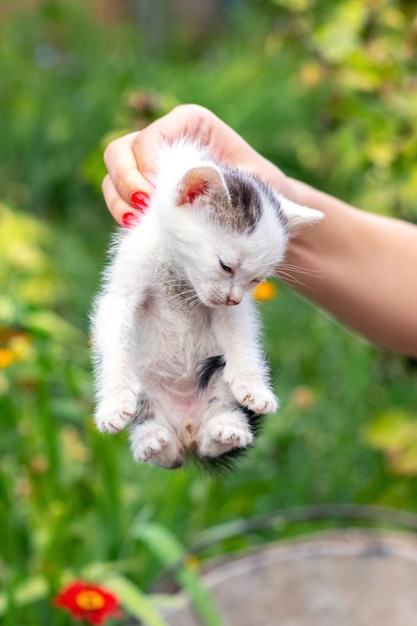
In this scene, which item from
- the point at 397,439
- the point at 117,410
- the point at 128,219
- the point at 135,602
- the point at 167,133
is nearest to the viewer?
the point at 117,410

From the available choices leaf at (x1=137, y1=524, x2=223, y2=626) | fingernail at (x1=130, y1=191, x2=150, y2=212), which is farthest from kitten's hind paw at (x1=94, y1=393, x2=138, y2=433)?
leaf at (x1=137, y1=524, x2=223, y2=626)

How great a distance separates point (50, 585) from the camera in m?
2.31

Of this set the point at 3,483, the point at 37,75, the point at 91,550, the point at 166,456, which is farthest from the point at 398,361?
the point at 37,75

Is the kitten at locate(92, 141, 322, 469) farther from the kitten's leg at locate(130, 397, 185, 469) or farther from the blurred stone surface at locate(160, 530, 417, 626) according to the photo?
the blurred stone surface at locate(160, 530, 417, 626)

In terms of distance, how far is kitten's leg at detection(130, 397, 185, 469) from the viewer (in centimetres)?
113

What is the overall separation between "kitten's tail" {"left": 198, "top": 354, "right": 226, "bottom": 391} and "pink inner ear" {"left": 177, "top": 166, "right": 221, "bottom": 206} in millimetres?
206

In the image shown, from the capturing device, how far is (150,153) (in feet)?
4.68

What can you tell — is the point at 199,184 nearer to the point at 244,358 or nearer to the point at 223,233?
the point at 223,233

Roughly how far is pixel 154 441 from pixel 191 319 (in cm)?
18

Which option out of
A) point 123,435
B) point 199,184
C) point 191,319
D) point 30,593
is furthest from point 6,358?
point 199,184

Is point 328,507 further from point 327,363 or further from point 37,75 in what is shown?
point 37,75

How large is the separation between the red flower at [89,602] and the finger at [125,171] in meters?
1.02

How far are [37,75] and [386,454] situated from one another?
404 cm

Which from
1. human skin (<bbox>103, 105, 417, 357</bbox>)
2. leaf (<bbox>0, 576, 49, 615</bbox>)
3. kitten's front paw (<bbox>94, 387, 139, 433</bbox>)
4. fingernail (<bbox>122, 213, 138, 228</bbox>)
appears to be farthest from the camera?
leaf (<bbox>0, 576, 49, 615</bbox>)
